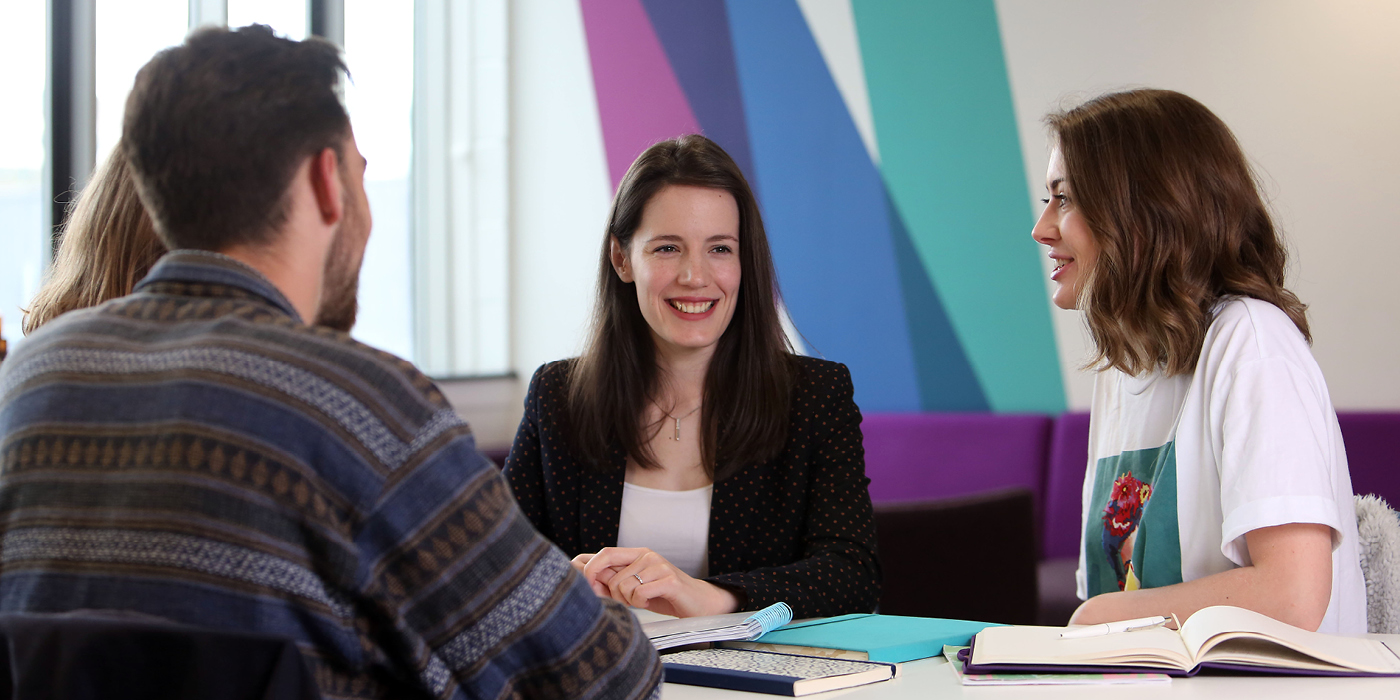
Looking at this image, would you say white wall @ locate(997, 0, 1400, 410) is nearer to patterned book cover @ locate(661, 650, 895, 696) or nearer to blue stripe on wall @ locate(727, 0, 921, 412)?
blue stripe on wall @ locate(727, 0, 921, 412)

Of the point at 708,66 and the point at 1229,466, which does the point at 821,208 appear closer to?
the point at 708,66

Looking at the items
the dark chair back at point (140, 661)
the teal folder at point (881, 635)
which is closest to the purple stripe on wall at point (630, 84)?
the teal folder at point (881, 635)

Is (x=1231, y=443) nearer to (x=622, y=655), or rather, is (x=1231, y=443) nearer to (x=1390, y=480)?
(x=622, y=655)

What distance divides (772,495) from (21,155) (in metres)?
2.49

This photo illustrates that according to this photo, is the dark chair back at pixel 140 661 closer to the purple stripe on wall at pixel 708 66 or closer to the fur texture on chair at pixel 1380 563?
the fur texture on chair at pixel 1380 563

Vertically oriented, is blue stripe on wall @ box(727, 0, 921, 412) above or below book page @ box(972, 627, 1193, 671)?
above

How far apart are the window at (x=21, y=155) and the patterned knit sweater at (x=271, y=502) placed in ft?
8.65

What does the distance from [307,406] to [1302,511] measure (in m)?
1.13

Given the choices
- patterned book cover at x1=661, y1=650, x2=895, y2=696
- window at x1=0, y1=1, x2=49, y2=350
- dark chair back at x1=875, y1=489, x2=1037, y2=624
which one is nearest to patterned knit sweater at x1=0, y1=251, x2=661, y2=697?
patterned book cover at x1=661, y1=650, x2=895, y2=696

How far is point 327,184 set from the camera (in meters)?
0.87

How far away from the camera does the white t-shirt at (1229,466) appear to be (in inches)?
51.0

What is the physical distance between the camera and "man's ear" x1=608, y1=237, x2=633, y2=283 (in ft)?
6.66

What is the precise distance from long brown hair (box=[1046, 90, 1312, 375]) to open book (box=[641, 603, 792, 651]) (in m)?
0.65

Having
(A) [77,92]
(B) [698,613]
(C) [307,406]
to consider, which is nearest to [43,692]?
(C) [307,406]
